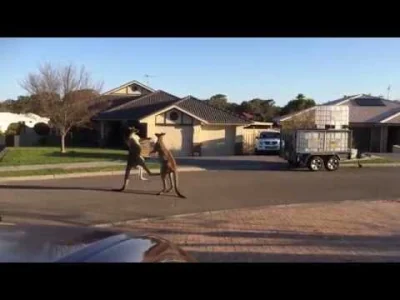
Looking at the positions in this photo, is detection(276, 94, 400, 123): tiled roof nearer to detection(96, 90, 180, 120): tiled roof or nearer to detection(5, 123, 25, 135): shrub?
detection(96, 90, 180, 120): tiled roof

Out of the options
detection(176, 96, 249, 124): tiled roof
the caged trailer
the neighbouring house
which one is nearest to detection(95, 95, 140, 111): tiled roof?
the neighbouring house

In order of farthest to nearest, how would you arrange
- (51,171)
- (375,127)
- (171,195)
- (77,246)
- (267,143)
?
(375,127)
(267,143)
(51,171)
(171,195)
(77,246)

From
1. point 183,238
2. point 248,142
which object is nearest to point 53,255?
point 183,238

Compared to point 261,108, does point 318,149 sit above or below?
below

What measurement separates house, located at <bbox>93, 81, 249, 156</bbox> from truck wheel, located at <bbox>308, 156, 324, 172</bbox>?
1401 centimetres

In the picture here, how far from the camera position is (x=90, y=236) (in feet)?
10.7

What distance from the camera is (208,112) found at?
1567 inches

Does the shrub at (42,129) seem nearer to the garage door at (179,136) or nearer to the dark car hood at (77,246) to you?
the garage door at (179,136)

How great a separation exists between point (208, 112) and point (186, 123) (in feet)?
9.21

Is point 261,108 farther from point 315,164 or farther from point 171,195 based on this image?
point 171,195

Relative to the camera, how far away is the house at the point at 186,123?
37469 mm

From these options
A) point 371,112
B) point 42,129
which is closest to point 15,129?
point 42,129

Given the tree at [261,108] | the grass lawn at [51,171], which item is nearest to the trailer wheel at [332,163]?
the grass lawn at [51,171]
